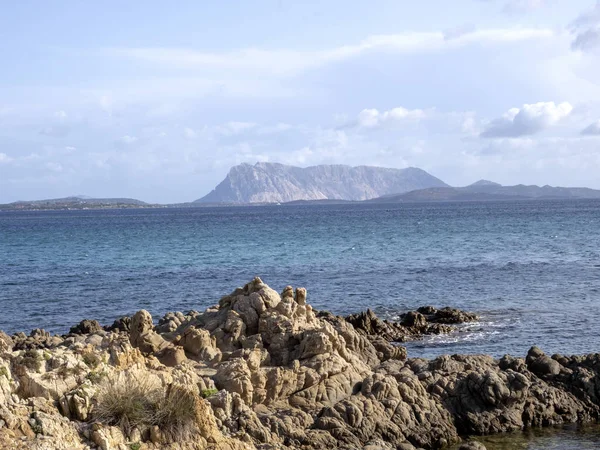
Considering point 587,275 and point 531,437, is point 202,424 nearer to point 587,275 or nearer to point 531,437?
point 531,437

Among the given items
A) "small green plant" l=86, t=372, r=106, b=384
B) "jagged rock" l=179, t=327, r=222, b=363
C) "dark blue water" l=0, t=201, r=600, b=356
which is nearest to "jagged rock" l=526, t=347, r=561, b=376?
"dark blue water" l=0, t=201, r=600, b=356

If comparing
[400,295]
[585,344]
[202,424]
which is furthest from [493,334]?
[202,424]

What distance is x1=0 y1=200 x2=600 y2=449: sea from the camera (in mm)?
34188

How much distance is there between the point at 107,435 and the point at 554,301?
98.3 ft

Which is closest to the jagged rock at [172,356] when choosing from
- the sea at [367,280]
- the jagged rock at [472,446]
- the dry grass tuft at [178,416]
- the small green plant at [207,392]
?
the small green plant at [207,392]

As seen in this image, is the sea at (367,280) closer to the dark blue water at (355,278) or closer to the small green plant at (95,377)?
the dark blue water at (355,278)

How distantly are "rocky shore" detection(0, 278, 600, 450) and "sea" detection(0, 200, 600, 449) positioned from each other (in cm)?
159

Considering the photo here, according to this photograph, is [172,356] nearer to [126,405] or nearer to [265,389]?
[265,389]

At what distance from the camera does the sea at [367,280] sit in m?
34.2

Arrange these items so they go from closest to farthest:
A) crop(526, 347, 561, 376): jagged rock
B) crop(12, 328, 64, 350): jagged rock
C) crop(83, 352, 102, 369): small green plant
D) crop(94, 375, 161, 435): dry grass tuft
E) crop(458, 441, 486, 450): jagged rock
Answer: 1. crop(94, 375, 161, 435): dry grass tuft
2. crop(83, 352, 102, 369): small green plant
3. crop(458, 441, 486, 450): jagged rock
4. crop(526, 347, 561, 376): jagged rock
5. crop(12, 328, 64, 350): jagged rock

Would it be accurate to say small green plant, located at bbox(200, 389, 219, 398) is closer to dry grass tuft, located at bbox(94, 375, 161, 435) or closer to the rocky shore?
the rocky shore

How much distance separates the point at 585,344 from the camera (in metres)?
31.4

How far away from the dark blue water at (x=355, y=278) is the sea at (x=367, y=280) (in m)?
0.09

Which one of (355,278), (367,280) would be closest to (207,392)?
(367,280)
